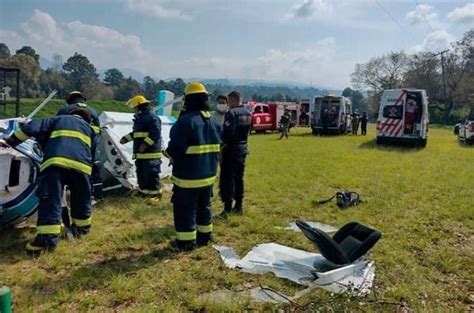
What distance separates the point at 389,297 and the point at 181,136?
8.01 ft

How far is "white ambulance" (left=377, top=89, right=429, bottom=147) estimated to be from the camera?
51.2 feet

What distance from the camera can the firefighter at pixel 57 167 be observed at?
437 cm

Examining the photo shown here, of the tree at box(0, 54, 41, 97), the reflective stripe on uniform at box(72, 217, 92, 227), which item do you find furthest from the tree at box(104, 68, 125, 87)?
the reflective stripe on uniform at box(72, 217, 92, 227)

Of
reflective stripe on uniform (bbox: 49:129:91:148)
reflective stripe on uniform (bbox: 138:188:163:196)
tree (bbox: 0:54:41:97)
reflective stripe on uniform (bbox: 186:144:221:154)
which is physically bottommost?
reflective stripe on uniform (bbox: 138:188:163:196)

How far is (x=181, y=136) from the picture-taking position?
4.45 metres

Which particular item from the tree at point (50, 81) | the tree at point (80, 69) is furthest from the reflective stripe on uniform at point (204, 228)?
the tree at point (80, 69)

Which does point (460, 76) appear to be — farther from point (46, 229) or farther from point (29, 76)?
point (46, 229)

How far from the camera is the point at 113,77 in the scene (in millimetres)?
61500

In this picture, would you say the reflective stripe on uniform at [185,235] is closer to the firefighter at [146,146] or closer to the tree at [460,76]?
the firefighter at [146,146]

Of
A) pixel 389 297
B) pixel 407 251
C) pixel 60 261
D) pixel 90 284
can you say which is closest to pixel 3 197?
pixel 60 261

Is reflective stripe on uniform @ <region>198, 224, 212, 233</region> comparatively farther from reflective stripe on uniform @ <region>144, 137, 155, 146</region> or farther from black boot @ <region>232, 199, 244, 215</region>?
reflective stripe on uniform @ <region>144, 137, 155, 146</region>

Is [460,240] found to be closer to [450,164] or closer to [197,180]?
[197,180]

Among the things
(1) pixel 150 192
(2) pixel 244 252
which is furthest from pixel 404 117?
(2) pixel 244 252

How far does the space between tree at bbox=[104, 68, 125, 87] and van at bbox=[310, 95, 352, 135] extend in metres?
39.8
